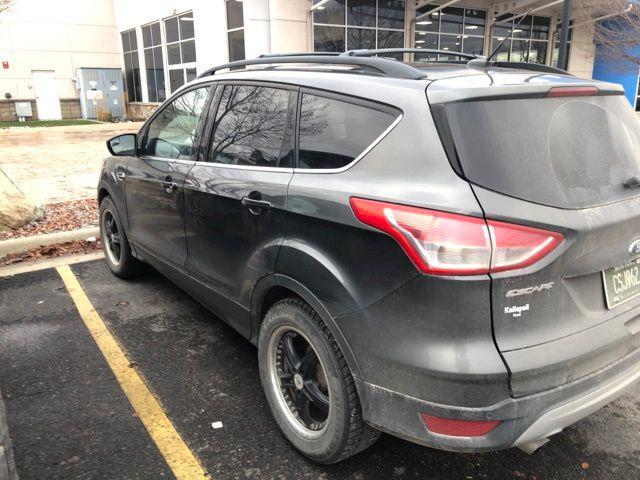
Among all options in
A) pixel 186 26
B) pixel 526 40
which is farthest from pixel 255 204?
pixel 526 40

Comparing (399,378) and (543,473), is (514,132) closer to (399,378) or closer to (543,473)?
(399,378)

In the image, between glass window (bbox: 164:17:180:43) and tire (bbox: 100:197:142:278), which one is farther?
glass window (bbox: 164:17:180:43)

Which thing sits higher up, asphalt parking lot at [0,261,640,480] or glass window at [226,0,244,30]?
glass window at [226,0,244,30]

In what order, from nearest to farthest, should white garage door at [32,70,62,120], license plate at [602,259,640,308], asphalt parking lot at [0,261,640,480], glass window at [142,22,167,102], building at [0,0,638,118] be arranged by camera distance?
1. license plate at [602,259,640,308]
2. asphalt parking lot at [0,261,640,480]
3. building at [0,0,638,118]
4. glass window at [142,22,167,102]
5. white garage door at [32,70,62,120]

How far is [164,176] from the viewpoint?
3.65 m

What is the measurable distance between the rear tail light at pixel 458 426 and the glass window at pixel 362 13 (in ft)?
59.1

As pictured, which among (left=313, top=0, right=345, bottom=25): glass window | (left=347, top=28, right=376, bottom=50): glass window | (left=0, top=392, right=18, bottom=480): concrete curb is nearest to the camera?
(left=0, top=392, right=18, bottom=480): concrete curb

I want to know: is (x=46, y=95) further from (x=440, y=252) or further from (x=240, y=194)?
(x=440, y=252)

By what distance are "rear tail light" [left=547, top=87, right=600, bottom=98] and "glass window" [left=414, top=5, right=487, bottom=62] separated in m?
18.3

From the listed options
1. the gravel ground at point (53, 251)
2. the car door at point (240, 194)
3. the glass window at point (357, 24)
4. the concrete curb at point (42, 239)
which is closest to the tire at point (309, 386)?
the car door at point (240, 194)

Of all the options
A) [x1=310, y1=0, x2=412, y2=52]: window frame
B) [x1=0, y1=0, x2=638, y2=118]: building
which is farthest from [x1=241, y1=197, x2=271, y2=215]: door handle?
[x1=310, y1=0, x2=412, y2=52]: window frame

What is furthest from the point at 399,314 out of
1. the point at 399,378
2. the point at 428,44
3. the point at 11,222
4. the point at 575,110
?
the point at 428,44

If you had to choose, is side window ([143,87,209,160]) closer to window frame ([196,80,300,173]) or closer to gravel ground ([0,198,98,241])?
window frame ([196,80,300,173])

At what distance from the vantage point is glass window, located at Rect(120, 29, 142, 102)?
2747 centimetres
